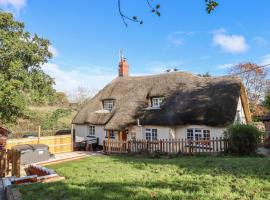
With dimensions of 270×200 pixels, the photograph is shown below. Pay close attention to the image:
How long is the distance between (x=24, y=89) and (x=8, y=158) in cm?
923

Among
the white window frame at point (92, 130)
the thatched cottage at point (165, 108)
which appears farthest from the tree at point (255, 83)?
the white window frame at point (92, 130)

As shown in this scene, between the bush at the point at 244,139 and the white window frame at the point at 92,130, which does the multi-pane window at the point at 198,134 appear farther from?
the white window frame at the point at 92,130

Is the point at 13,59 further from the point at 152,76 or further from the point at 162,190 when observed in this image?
the point at 162,190

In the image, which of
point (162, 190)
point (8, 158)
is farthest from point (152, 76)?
point (162, 190)

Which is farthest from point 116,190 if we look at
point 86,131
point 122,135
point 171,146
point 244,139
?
point 86,131

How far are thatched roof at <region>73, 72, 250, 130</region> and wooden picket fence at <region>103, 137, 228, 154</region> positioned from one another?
6.70 feet

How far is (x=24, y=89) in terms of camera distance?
18922mm

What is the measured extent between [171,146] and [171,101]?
202 inches

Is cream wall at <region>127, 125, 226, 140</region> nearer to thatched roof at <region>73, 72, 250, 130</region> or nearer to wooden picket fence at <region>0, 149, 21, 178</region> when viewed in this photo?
thatched roof at <region>73, 72, 250, 130</region>

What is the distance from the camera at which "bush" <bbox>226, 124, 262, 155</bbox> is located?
14159mm

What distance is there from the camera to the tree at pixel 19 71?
1702 centimetres

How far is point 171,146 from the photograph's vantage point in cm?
1695

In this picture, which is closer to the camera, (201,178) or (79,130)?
(201,178)

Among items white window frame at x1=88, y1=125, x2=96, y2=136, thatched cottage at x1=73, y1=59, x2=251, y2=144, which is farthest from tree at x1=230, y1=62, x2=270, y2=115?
white window frame at x1=88, y1=125, x2=96, y2=136
